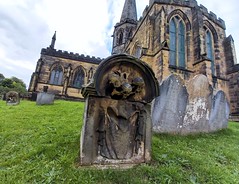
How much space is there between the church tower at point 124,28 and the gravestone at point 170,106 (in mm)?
23779

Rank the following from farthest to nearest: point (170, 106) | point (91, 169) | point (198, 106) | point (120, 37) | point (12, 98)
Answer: point (120, 37)
point (12, 98)
point (198, 106)
point (170, 106)
point (91, 169)

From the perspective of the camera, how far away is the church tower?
2820 cm

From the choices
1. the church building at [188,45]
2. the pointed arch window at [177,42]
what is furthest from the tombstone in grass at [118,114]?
the pointed arch window at [177,42]

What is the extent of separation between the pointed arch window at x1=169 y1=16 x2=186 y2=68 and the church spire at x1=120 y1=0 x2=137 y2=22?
53.8 feet

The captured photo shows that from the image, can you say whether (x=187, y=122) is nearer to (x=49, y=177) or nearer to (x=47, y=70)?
(x=49, y=177)

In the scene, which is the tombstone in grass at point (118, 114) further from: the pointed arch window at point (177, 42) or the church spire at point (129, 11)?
the church spire at point (129, 11)

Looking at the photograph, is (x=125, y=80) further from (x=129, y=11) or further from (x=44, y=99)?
(x=129, y=11)

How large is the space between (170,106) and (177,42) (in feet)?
36.5

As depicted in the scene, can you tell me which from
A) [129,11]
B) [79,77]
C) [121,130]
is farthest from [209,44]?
[129,11]

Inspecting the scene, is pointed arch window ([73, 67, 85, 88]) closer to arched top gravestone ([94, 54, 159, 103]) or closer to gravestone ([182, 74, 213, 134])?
gravestone ([182, 74, 213, 134])

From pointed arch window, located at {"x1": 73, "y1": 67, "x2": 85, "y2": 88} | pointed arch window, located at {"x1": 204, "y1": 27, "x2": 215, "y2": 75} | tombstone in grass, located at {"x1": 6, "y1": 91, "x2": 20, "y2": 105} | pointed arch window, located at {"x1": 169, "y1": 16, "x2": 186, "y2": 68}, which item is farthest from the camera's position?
pointed arch window, located at {"x1": 73, "y1": 67, "x2": 85, "y2": 88}

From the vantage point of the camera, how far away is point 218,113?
587 centimetres

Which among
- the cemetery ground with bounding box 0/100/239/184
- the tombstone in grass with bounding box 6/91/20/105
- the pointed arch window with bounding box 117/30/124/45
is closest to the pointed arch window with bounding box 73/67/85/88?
the pointed arch window with bounding box 117/30/124/45

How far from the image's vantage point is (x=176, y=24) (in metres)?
14.6
